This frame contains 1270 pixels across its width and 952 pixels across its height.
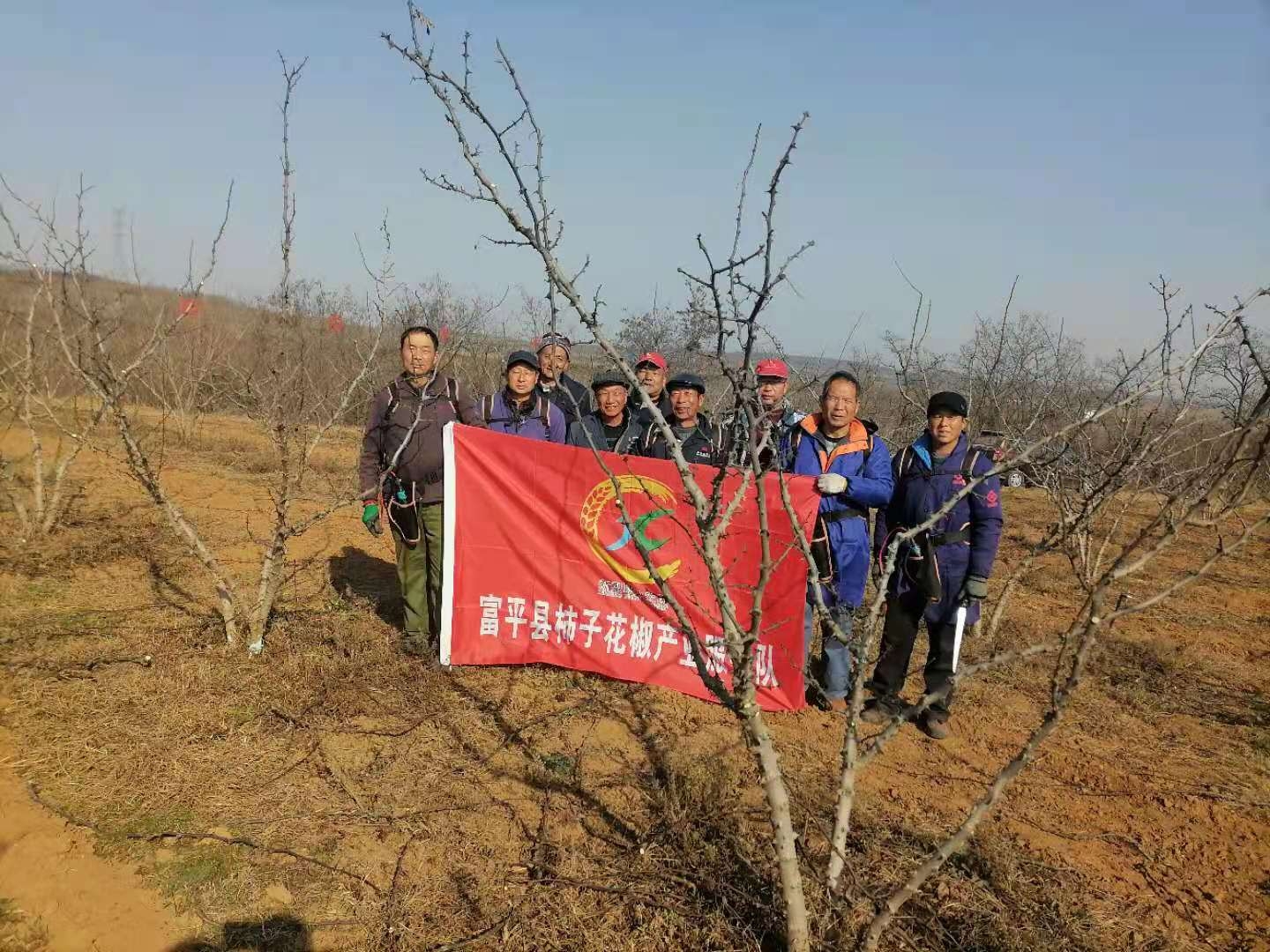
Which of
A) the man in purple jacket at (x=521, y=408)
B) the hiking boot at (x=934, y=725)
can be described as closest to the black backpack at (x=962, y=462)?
the hiking boot at (x=934, y=725)

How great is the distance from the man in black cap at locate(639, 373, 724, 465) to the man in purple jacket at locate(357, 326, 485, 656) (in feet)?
3.98

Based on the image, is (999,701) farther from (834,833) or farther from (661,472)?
(834,833)

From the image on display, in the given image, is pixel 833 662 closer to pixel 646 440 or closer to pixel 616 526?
pixel 616 526

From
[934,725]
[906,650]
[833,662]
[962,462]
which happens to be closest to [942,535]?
[962,462]

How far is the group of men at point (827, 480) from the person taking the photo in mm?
4184

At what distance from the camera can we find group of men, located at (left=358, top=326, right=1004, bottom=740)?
13.7 ft

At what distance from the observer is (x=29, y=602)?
5.09m

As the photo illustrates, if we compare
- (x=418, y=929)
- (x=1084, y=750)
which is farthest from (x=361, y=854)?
(x=1084, y=750)

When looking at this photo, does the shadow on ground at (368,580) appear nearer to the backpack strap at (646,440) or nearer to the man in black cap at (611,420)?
the man in black cap at (611,420)

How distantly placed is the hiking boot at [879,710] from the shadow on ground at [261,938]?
3.20 meters

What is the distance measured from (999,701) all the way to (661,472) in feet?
8.99

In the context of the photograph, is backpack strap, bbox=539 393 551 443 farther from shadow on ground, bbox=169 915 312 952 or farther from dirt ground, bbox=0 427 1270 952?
shadow on ground, bbox=169 915 312 952

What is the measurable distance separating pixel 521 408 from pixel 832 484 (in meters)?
2.16

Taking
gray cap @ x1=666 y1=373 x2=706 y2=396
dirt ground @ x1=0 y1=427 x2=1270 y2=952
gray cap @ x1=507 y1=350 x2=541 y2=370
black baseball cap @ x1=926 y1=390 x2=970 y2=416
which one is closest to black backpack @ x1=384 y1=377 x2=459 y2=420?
gray cap @ x1=507 y1=350 x2=541 y2=370
